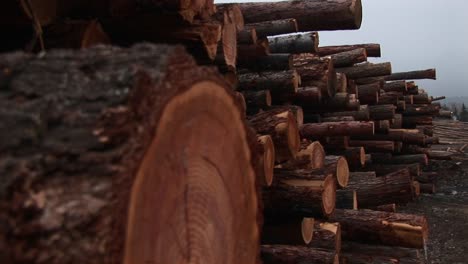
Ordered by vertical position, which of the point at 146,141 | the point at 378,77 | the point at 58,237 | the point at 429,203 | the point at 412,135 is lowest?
the point at 429,203

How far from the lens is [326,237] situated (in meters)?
3.61

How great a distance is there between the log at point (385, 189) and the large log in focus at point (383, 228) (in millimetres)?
→ 871

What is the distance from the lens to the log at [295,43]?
4785 mm

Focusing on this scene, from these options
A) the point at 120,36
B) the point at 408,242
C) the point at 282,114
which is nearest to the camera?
the point at 120,36

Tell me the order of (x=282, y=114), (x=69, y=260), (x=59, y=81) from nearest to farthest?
1. (x=69, y=260)
2. (x=59, y=81)
3. (x=282, y=114)

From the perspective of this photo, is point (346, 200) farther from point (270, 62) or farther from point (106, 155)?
point (106, 155)

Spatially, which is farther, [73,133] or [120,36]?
[120,36]

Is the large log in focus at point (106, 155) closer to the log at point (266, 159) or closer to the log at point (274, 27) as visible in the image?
the log at point (266, 159)

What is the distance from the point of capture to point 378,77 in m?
7.31

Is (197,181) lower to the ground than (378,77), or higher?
higher

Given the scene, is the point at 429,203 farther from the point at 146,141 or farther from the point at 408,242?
the point at 146,141

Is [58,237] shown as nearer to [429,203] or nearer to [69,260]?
[69,260]

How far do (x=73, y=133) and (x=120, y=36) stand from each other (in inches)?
59.4

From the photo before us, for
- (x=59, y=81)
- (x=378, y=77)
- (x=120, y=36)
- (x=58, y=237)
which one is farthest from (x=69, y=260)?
(x=378, y=77)
